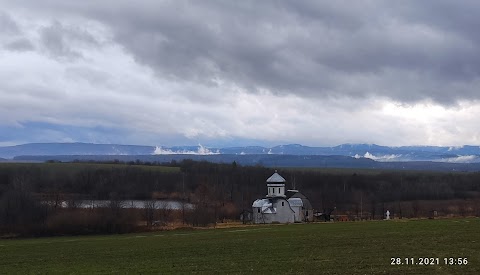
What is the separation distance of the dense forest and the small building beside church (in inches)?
261

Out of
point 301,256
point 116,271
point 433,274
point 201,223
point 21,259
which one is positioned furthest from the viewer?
point 201,223

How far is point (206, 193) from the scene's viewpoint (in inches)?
4729

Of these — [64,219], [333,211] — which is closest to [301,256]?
[64,219]

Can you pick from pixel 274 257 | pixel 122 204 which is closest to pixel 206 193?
pixel 122 204

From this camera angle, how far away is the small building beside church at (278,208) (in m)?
79.3

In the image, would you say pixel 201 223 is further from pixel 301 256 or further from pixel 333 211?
pixel 301 256

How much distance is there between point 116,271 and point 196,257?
5.38 m

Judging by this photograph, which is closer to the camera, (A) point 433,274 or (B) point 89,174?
(A) point 433,274

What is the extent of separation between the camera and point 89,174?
451 feet

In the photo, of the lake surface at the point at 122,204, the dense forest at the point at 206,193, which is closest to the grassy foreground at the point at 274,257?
the dense forest at the point at 206,193

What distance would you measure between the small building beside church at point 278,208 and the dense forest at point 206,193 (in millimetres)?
6635

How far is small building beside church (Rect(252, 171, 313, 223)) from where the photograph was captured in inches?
3123

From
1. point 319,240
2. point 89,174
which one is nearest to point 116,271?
point 319,240

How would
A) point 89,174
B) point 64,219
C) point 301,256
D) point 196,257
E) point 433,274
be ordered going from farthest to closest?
point 89,174 → point 64,219 → point 196,257 → point 301,256 → point 433,274
